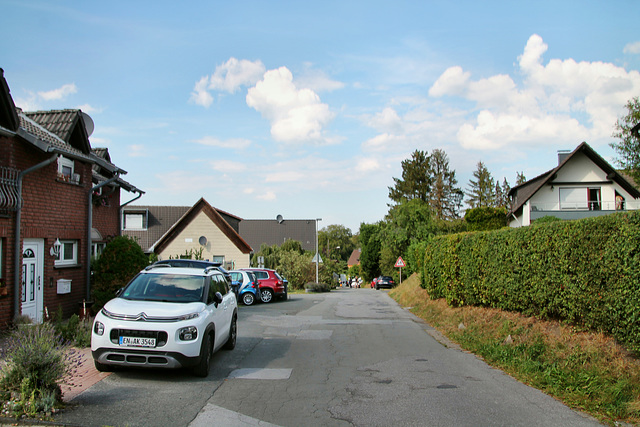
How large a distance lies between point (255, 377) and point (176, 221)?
119ft

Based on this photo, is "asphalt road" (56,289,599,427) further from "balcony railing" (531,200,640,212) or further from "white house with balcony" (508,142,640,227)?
"balcony railing" (531,200,640,212)

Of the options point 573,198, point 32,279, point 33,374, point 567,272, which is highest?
point 573,198

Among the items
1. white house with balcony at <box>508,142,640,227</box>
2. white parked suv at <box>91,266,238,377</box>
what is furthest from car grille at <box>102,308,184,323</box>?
white house with balcony at <box>508,142,640,227</box>

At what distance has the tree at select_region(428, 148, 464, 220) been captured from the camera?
218 ft

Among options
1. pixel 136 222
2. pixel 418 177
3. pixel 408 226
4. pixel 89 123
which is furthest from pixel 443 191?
pixel 89 123

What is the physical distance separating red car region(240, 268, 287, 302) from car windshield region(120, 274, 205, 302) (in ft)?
50.9

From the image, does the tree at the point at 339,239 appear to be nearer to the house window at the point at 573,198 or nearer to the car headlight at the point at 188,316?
the house window at the point at 573,198

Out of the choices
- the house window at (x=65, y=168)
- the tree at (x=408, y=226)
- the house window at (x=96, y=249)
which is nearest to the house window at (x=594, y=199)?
the tree at (x=408, y=226)

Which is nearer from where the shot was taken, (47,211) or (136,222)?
(47,211)

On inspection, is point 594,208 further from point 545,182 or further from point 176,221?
point 176,221

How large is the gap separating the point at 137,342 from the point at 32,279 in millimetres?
7225

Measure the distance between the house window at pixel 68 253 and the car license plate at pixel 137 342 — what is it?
8.02m

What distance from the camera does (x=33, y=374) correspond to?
5.53m

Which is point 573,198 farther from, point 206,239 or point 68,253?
point 68,253
